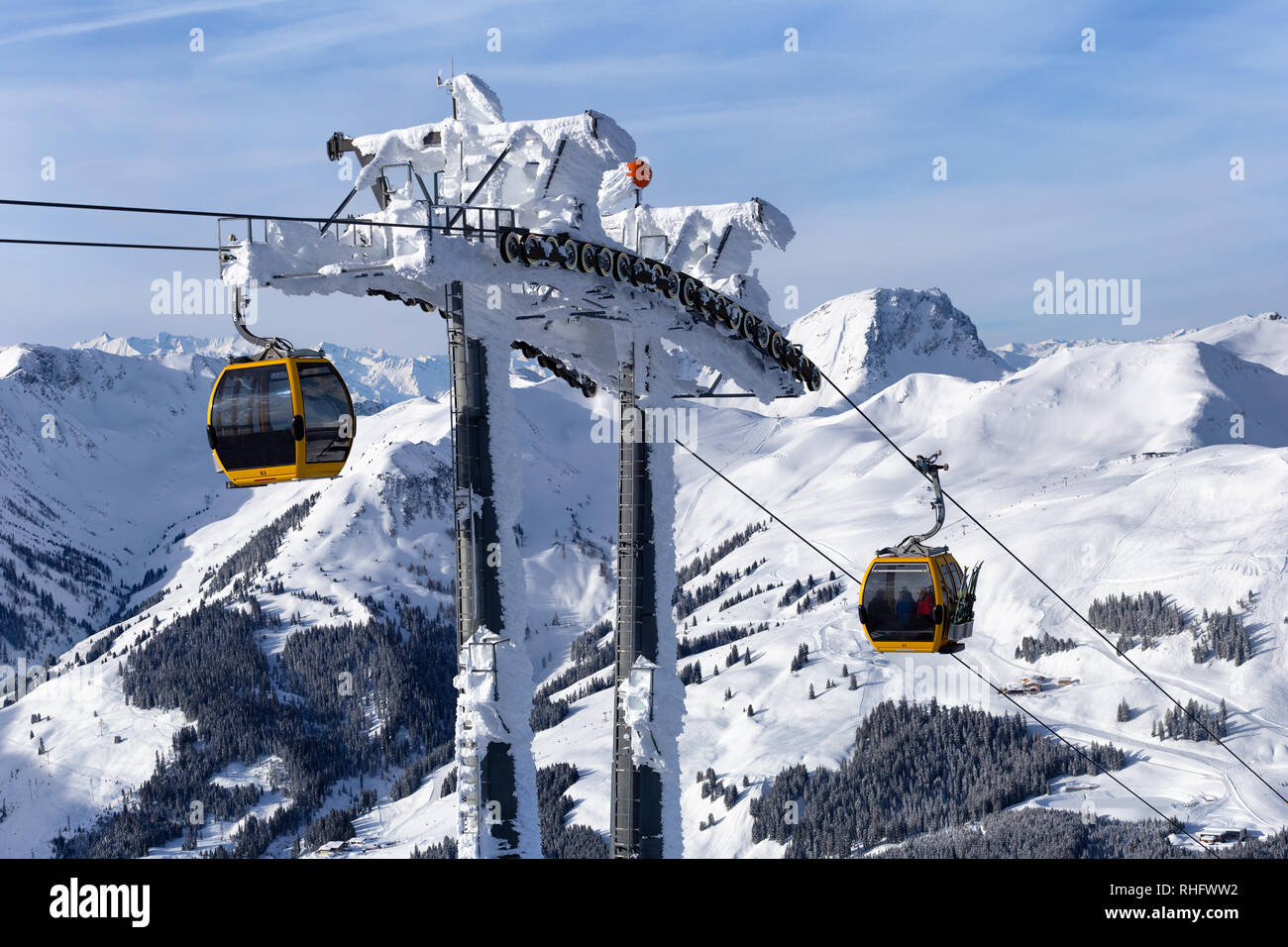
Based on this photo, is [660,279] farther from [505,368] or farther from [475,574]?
[475,574]

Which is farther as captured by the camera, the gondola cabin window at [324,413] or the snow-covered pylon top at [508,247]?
the snow-covered pylon top at [508,247]

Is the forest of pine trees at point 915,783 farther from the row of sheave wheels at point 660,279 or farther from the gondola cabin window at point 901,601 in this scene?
the gondola cabin window at point 901,601

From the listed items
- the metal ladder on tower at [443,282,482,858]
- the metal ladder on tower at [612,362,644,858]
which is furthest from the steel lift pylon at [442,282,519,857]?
the metal ladder on tower at [612,362,644,858]

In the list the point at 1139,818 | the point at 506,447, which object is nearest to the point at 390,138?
the point at 506,447

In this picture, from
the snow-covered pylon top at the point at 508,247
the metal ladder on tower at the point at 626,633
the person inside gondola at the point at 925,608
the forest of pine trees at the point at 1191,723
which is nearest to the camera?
the snow-covered pylon top at the point at 508,247

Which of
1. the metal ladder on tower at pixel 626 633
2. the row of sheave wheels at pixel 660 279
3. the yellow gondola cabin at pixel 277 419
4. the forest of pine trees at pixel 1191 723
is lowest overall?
the forest of pine trees at pixel 1191 723

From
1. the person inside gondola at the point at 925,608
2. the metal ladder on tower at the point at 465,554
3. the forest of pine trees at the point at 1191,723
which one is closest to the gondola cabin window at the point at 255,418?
the metal ladder on tower at the point at 465,554
